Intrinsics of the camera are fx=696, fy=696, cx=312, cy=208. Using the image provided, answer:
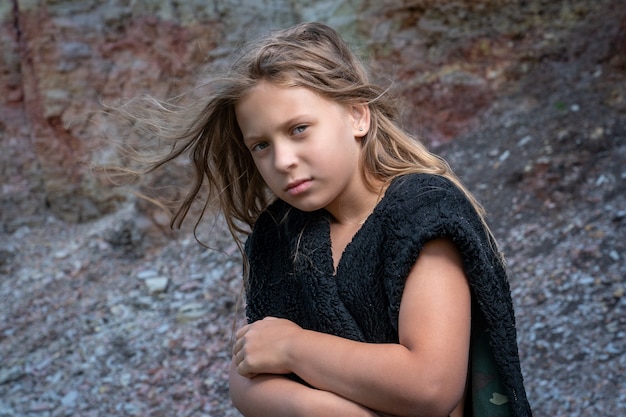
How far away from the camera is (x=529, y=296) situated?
301 centimetres

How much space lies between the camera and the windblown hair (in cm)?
146

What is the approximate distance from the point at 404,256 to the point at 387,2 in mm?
3872

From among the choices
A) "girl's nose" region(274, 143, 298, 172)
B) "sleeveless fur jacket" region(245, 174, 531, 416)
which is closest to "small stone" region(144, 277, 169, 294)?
"sleeveless fur jacket" region(245, 174, 531, 416)

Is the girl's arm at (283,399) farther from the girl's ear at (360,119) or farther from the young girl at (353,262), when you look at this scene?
the girl's ear at (360,119)

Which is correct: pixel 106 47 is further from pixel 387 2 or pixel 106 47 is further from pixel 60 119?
pixel 387 2

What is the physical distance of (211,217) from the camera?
4168mm

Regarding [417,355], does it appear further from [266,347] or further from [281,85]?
[281,85]

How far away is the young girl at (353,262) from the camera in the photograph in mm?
1273

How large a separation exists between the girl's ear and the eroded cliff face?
10.3ft

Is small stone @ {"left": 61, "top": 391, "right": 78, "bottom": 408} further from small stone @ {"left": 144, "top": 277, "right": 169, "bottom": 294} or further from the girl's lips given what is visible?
the girl's lips

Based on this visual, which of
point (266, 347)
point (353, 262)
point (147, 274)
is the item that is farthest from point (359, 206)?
point (147, 274)

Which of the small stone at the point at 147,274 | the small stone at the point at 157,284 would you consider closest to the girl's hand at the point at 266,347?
A: the small stone at the point at 157,284

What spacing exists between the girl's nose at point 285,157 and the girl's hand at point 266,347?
1.10ft

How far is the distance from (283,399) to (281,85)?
0.63 m
